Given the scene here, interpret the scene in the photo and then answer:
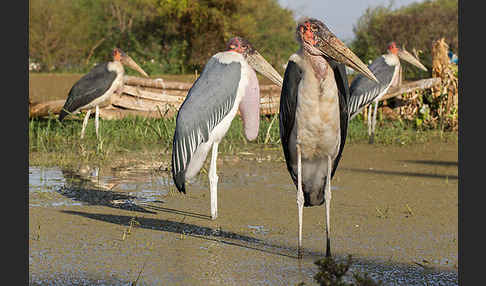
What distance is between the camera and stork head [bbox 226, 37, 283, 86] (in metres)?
4.69

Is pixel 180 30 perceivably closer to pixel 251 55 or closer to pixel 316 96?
pixel 251 55

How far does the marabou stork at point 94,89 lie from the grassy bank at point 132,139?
1.03 ft

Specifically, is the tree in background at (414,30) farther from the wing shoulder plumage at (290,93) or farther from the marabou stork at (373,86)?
the wing shoulder plumage at (290,93)

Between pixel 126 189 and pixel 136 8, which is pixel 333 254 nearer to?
pixel 126 189

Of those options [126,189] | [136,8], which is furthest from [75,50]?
[126,189]

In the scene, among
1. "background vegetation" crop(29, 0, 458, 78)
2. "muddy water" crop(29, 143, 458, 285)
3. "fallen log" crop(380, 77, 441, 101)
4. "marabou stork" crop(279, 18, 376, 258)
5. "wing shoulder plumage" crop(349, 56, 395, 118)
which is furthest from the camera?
"background vegetation" crop(29, 0, 458, 78)

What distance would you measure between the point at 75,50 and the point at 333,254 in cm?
2774

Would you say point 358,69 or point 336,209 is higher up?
point 358,69

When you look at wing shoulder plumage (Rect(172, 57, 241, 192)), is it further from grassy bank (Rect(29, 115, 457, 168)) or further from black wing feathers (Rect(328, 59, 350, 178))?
grassy bank (Rect(29, 115, 457, 168))

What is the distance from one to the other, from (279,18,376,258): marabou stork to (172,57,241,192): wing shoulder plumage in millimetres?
706

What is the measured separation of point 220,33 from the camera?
984 inches

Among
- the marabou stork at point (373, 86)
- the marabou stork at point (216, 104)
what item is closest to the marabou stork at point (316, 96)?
the marabou stork at point (216, 104)

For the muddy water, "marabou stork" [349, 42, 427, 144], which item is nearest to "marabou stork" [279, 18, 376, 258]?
the muddy water

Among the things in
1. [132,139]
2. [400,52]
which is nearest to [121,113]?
[132,139]
